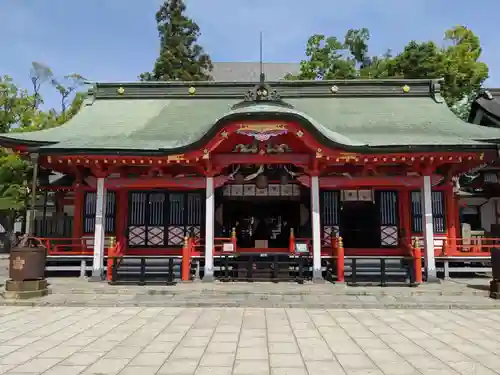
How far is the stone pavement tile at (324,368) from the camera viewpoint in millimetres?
4863

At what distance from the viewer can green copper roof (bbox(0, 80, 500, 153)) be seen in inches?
451

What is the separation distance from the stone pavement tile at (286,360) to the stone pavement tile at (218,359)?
57cm

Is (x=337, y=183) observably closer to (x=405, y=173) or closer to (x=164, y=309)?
(x=405, y=173)

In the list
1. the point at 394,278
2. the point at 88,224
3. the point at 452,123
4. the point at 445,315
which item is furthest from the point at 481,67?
the point at 88,224

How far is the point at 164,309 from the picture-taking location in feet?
29.1

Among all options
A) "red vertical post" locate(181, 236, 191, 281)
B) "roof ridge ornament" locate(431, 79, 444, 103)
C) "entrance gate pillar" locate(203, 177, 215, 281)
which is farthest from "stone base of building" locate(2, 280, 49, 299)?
"roof ridge ornament" locate(431, 79, 444, 103)

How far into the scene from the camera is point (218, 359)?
210 inches

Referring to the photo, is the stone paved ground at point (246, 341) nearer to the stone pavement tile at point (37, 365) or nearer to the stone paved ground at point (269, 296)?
the stone pavement tile at point (37, 365)

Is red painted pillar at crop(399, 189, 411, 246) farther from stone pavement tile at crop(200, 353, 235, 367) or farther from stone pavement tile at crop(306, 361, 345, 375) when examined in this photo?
stone pavement tile at crop(200, 353, 235, 367)

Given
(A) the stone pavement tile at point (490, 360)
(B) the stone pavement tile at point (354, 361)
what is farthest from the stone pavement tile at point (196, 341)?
(A) the stone pavement tile at point (490, 360)

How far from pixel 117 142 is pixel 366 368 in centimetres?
1006

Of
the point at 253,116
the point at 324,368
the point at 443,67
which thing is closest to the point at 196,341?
the point at 324,368

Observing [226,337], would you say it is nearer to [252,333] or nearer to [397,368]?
[252,333]

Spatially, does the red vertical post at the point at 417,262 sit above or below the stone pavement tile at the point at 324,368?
above
